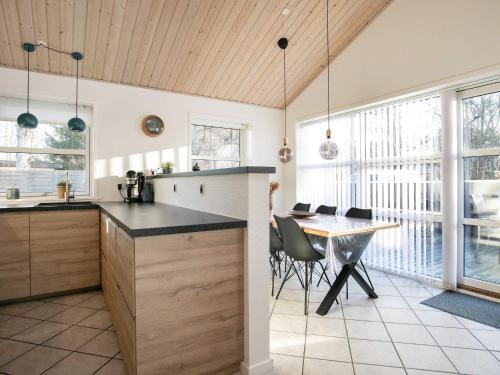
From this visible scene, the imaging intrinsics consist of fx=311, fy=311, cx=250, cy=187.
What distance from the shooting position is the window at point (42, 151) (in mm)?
3523

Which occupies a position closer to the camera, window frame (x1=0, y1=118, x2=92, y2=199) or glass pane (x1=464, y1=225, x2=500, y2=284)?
glass pane (x1=464, y1=225, x2=500, y2=284)

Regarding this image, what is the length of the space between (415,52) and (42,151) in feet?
14.5

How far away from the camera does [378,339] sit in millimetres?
2229

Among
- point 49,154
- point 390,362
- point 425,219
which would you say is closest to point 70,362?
point 390,362

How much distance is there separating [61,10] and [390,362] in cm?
406

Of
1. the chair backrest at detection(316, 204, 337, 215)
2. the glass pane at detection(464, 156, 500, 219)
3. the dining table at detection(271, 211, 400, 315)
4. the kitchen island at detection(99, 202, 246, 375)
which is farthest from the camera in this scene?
the chair backrest at detection(316, 204, 337, 215)

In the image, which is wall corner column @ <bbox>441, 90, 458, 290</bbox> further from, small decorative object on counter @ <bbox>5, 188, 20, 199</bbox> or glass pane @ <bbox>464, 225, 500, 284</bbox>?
small decorative object on counter @ <bbox>5, 188, 20, 199</bbox>

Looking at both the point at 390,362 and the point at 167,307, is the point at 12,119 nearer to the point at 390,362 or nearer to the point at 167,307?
the point at 167,307

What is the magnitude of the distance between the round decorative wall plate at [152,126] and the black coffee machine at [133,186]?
2.41 feet

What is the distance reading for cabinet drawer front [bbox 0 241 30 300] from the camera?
9.25 ft

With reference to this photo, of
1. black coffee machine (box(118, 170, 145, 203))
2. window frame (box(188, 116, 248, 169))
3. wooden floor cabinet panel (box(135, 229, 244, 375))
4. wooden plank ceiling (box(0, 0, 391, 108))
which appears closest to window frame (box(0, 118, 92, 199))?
black coffee machine (box(118, 170, 145, 203))

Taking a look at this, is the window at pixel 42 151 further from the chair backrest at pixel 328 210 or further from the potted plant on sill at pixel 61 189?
the chair backrest at pixel 328 210

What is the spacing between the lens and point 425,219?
349 cm

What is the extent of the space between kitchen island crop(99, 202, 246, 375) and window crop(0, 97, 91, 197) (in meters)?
2.54
